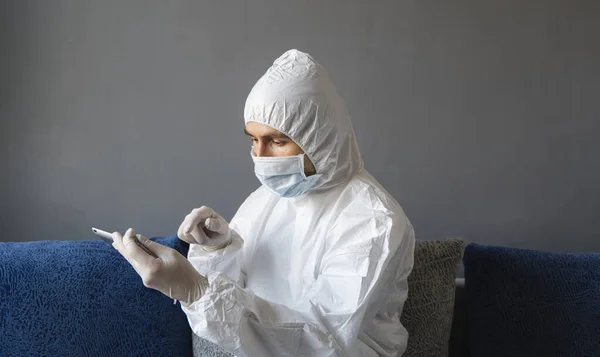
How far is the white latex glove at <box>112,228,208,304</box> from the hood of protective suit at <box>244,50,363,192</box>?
38cm

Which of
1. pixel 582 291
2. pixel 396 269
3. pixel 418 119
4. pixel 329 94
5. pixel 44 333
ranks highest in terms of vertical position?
pixel 329 94

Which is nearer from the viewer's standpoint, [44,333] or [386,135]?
[44,333]

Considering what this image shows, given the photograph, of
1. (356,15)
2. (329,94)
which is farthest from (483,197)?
(329,94)

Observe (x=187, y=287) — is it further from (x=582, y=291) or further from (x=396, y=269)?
(x=582, y=291)

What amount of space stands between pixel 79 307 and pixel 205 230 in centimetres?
42

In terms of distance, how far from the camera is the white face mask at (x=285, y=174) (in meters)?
1.55

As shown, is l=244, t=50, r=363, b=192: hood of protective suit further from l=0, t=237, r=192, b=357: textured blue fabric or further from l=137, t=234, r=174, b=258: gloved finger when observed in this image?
l=0, t=237, r=192, b=357: textured blue fabric

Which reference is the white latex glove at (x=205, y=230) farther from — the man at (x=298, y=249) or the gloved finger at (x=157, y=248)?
the gloved finger at (x=157, y=248)

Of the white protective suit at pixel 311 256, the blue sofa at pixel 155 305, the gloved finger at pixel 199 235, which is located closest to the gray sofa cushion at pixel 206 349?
the blue sofa at pixel 155 305

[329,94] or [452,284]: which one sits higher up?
[329,94]

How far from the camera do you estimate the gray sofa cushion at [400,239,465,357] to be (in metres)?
1.84

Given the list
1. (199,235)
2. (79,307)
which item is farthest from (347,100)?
(79,307)

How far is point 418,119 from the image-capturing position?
221cm

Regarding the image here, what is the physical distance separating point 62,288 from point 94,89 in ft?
2.29
